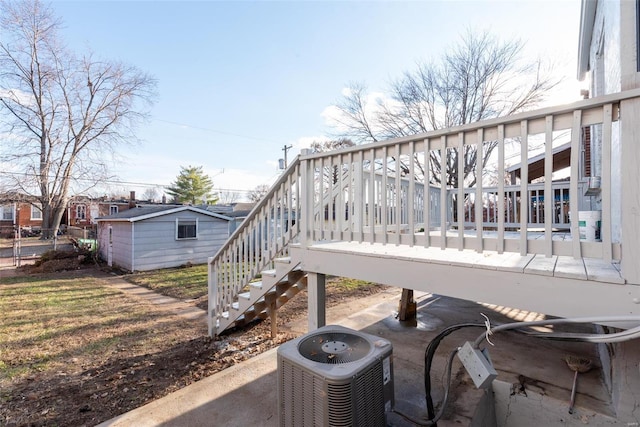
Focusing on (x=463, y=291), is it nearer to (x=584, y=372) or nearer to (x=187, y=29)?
(x=584, y=372)

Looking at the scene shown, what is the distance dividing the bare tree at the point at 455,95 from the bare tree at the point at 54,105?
42.0 feet

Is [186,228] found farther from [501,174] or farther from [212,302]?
[501,174]

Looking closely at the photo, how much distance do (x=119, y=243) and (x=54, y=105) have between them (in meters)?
11.2

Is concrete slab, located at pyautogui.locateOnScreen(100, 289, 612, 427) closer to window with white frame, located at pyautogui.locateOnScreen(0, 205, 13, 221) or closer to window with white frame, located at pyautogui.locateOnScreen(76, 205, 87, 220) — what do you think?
window with white frame, located at pyautogui.locateOnScreen(76, 205, 87, 220)

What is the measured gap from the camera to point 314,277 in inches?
111

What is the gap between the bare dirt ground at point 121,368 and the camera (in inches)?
107

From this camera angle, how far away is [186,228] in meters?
11.5

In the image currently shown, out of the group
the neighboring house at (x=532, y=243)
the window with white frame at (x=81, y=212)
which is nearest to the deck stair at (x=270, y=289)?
the neighboring house at (x=532, y=243)

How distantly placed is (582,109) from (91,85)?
72.1 feet

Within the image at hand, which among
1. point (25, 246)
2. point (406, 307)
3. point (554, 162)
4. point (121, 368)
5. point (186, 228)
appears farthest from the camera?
point (25, 246)

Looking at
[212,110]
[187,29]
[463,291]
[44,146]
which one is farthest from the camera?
[44,146]

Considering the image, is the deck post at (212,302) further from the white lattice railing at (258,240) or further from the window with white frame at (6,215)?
the window with white frame at (6,215)

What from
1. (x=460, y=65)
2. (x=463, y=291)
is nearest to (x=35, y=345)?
(x=463, y=291)

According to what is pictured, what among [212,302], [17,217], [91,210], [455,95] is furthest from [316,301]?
[91,210]
